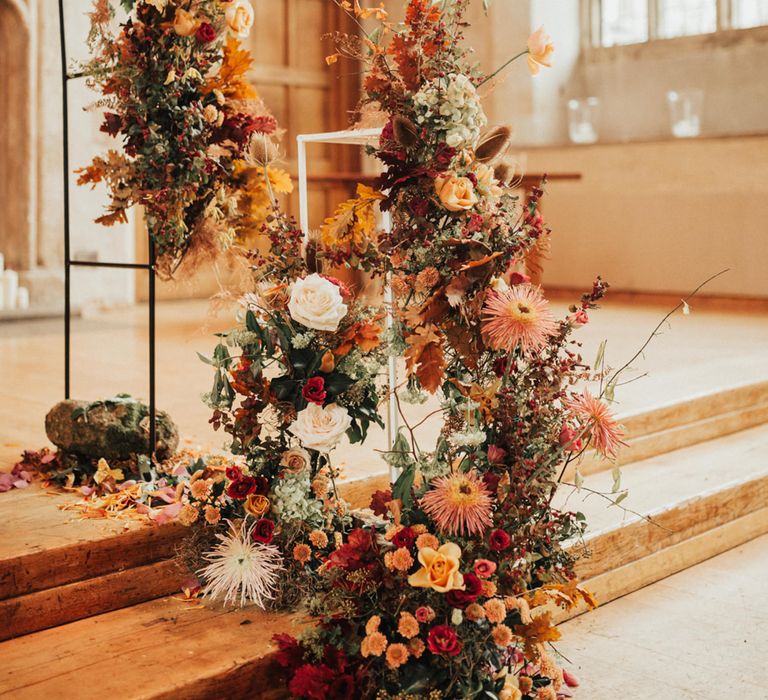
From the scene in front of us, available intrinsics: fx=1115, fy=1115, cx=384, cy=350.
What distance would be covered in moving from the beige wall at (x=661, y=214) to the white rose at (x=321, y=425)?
5956 mm

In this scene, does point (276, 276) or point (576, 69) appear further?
point (576, 69)

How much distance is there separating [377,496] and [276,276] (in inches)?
21.9

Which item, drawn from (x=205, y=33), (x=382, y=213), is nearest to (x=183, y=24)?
(x=205, y=33)

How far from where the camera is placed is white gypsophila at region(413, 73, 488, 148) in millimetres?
2289

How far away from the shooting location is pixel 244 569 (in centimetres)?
251

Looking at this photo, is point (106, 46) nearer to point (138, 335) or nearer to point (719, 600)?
point (719, 600)

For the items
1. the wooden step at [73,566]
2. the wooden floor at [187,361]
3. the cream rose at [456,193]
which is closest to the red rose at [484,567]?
the cream rose at [456,193]

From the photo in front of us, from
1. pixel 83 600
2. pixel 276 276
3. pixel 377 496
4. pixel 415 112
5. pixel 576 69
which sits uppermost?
pixel 576 69

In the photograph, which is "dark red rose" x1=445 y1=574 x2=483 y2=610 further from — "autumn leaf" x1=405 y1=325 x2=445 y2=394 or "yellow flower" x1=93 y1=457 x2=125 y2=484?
"yellow flower" x1=93 y1=457 x2=125 y2=484

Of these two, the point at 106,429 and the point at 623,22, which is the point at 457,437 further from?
the point at 623,22

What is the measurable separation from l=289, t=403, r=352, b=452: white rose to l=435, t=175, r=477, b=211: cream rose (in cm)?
52

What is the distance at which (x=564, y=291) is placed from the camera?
8789 mm

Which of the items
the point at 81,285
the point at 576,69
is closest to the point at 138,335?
the point at 81,285

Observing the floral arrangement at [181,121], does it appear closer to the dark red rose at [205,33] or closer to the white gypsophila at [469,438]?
the dark red rose at [205,33]
